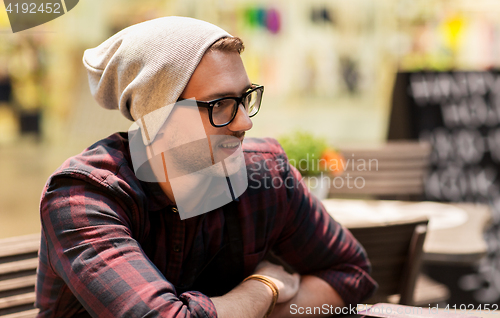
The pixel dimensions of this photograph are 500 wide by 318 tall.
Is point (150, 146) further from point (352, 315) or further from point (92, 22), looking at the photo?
point (92, 22)

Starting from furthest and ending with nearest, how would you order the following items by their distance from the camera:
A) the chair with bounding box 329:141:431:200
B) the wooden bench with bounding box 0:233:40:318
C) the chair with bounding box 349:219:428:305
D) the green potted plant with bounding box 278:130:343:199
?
1. the chair with bounding box 329:141:431:200
2. the green potted plant with bounding box 278:130:343:199
3. the chair with bounding box 349:219:428:305
4. the wooden bench with bounding box 0:233:40:318

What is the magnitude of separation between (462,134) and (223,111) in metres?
2.82

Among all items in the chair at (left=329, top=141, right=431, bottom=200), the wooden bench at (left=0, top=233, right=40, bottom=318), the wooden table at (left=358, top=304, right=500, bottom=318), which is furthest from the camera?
the chair at (left=329, top=141, right=431, bottom=200)

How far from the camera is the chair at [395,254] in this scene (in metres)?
1.36

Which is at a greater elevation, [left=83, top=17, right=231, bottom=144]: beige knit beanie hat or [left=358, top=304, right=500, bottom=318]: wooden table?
[left=83, top=17, right=231, bottom=144]: beige knit beanie hat

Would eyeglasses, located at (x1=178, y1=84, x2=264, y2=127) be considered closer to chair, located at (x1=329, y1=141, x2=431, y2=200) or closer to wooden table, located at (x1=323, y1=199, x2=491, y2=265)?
wooden table, located at (x1=323, y1=199, x2=491, y2=265)

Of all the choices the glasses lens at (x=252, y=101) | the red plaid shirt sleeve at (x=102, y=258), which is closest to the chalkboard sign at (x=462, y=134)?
the glasses lens at (x=252, y=101)

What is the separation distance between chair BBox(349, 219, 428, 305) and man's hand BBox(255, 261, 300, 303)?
0.34m

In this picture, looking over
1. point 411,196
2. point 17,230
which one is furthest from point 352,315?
point 17,230

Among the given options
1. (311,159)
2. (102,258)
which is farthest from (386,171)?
(102,258)

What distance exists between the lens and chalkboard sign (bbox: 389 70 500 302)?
3.26m

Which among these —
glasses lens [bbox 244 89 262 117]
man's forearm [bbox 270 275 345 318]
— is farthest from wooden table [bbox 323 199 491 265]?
glasses lens [bbox 244 89 262 117]

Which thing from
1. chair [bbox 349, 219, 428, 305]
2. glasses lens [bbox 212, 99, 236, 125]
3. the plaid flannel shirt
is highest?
glasses lens [bbox 212, 99, 236, 125]

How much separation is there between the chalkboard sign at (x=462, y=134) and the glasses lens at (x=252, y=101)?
2.60 meters
